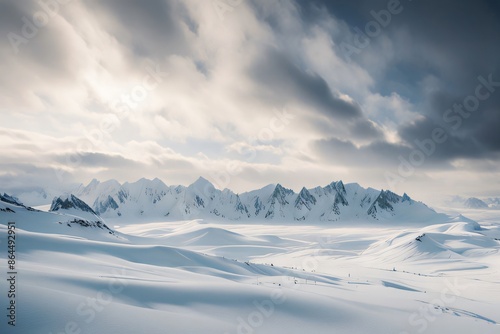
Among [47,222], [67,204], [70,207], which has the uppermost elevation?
[67,204]

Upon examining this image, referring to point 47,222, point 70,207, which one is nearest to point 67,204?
point 70,207

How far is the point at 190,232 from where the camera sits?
101688 millimetres

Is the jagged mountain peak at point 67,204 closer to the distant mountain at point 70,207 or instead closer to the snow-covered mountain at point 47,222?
Answer: the distant mountain at point 70,207

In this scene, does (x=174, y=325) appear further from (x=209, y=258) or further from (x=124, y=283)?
(x=209, y=258)

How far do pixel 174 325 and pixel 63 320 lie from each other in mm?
3171

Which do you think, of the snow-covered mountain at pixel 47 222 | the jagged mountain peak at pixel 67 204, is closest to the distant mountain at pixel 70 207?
the jagged mountain peak at pixel 67 204

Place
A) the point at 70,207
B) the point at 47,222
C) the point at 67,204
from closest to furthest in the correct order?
the point at 47,222 → the point at 70,207 → the point at 67,204

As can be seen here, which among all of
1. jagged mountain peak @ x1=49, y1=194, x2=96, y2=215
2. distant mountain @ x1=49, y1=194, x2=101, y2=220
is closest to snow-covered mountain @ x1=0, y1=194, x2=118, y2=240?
distant mountain @ x1=49, y1=194, x2=101, y2=220

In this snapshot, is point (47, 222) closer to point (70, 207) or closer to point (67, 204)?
point (70, 207)

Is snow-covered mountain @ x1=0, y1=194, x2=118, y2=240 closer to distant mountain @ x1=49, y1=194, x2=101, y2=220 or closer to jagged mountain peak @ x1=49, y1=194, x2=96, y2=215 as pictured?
distant mountain @ x1=49, y1=194, x2=101, y2=220

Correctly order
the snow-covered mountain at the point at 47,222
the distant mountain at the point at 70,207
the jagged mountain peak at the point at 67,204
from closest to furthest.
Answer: the snow-covered mountain at the point at 47,222, the distant mountain at the point at 70,207, the jagged mountain peak at the point at 67,204

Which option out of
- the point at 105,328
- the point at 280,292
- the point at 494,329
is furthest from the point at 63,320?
the point at 494,329

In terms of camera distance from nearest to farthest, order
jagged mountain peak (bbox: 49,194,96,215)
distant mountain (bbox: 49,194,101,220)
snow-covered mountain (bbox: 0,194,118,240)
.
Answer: snow-covered mountain (bbox: 0,194,118,240) → distant mountain (bbox: 49,194,101,220) → jagged mountain peak (bbox: 49,194,96,215)

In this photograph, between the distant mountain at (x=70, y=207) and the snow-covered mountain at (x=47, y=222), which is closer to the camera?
the snow-covered mountain at (x=47, y=222)
